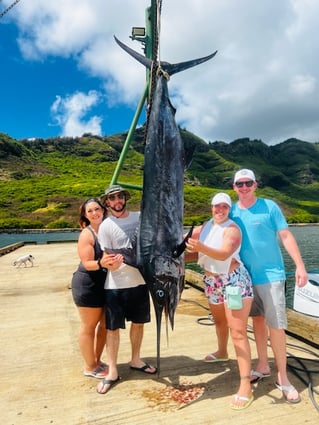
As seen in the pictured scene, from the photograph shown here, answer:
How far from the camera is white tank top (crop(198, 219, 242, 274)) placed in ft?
9.01

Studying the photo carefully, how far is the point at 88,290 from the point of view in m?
3.00

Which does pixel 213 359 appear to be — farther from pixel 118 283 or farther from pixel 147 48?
pixel 147 48

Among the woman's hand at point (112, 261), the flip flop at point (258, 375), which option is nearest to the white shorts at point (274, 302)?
the flip flop at point (258, 375)

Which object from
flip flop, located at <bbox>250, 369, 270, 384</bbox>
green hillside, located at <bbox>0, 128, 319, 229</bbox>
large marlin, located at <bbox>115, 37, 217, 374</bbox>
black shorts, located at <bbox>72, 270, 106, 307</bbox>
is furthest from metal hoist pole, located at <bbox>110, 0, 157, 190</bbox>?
green hillside, located at <bbox>0, 128, 319, 229</bbox>

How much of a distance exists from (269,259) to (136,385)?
1.47 meters

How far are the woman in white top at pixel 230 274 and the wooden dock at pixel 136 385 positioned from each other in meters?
0.23

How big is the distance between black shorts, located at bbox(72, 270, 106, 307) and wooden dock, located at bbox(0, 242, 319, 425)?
26.7 inches

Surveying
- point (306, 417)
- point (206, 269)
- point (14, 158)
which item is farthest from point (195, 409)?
point (14, 158)

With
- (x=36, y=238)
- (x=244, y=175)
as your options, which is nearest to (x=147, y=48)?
(x=244, y=175)

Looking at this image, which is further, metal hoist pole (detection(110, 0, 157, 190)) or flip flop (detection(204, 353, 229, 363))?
metal hoist pole (detection(110, 0, 157, 190))

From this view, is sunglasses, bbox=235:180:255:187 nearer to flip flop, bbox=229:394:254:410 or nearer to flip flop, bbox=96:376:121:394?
flip flop, bbox=229:394:254:410

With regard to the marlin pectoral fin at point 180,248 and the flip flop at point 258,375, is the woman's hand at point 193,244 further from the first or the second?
the flip flop at point 258,375

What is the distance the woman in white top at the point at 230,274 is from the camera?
2623 millimetres

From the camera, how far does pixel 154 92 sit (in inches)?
121
